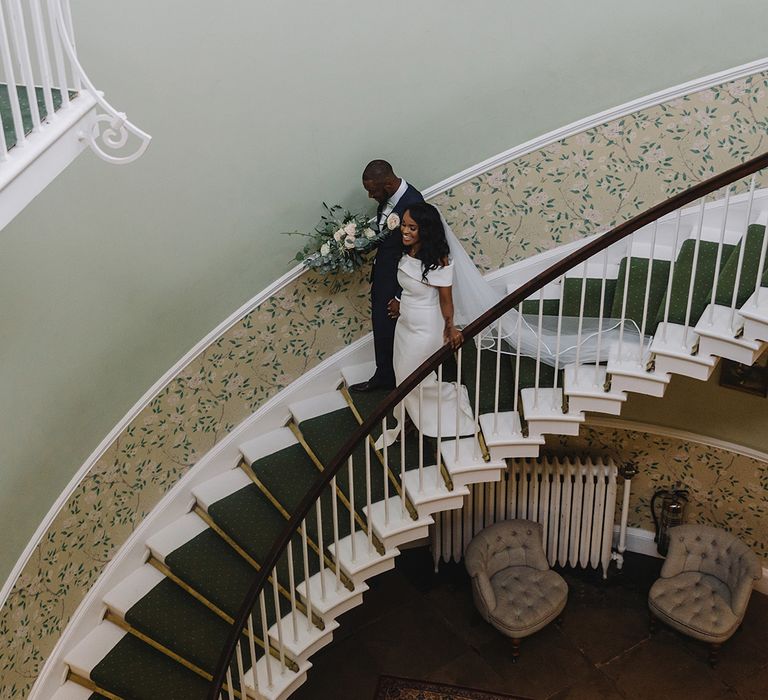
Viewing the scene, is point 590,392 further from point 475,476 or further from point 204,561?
point 204,561

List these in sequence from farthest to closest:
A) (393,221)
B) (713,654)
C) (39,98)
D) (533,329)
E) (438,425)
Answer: (713,654) < (533,329) < (393,221) < (438,425) < (39,98)

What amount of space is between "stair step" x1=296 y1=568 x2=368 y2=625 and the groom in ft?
4.63

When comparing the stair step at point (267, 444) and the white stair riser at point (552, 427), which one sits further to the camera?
the stair step at point (267, 444)

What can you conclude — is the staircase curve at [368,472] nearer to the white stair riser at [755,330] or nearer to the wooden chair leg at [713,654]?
the white stair riser at [755,330]

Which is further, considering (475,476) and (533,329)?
(533,329)

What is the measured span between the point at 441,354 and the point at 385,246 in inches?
37.3

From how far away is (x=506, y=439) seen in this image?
4844 millimetres

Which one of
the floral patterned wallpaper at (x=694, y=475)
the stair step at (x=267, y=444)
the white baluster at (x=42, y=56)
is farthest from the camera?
the floral patterned wallpaper at (x=694, y=475)

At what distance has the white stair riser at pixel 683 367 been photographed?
4484mm

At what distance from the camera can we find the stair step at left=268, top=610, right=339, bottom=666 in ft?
15.7

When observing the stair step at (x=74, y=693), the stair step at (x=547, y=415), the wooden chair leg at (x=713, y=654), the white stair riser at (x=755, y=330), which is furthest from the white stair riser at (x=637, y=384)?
the stair step at (x=74, y=693)

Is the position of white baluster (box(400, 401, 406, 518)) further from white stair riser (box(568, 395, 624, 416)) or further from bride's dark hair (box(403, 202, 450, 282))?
white stair riser (box(568, 395, 624, 416))

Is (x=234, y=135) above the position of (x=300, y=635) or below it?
above

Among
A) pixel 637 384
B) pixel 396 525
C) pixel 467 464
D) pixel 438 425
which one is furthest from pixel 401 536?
pixel 637 384
